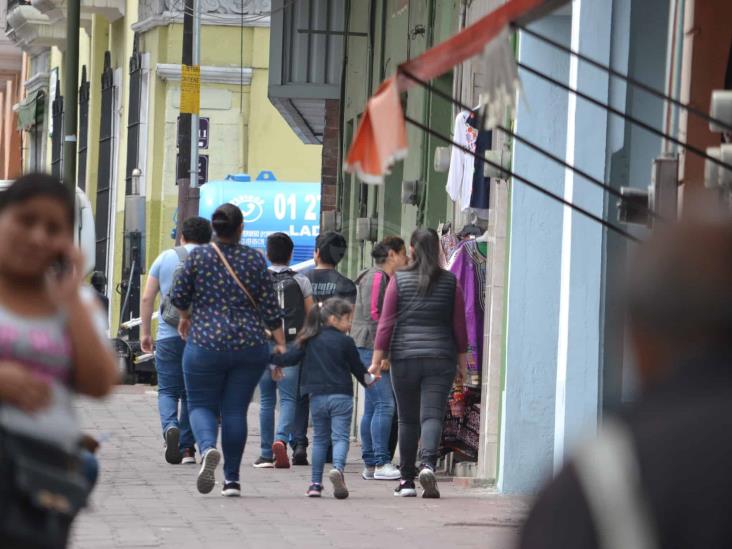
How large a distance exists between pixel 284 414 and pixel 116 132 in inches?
1017

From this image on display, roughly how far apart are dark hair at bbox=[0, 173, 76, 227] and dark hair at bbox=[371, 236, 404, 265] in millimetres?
8462

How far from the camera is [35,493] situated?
14.0ft

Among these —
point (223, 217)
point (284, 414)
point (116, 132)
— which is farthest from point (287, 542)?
point (116, 132)

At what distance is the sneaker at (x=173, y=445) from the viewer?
1368cm

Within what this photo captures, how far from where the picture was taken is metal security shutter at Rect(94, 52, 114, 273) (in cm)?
3944

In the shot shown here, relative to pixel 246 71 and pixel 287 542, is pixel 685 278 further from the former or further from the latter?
pixel 246 71

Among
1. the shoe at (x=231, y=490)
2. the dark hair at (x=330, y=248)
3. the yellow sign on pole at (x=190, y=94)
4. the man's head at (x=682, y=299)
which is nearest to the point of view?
the man's head at (x=682, y=299)

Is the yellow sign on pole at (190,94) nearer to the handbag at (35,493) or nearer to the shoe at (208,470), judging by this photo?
the shoe at (208,470)


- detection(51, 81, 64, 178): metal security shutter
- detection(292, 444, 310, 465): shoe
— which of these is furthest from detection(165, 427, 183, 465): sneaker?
detection(51, 81, 64, 178): metal security shutter

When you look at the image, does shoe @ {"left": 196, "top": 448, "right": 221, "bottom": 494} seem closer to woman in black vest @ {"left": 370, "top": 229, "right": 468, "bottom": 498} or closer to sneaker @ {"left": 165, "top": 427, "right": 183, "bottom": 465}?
woman in black vest @ {"left": 370, "top": 229, "right": 468, "bottom": 498}

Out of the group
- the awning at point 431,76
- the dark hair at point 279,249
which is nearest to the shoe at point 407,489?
the dark hair at point 279,249

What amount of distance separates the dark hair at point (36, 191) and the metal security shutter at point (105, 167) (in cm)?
3465

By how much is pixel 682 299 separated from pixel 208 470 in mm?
8949

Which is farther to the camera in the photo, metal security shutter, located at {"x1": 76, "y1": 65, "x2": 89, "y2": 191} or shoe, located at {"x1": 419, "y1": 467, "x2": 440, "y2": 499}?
metal security shutter, located at {"x1": 76, "y1": 65, "x2": 89, "y2": 191}
